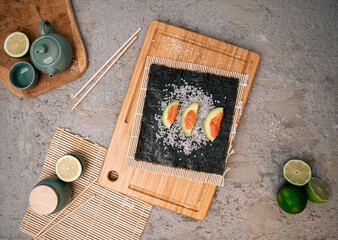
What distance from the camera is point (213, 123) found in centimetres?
125

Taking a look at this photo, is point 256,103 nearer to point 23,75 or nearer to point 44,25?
point 44,25

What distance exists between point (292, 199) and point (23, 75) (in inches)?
64.4

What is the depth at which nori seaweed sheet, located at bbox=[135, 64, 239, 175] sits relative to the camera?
125 cm

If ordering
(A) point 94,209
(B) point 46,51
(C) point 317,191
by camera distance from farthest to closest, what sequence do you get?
(A) point 94,209 < (C) point 317,191 < (B) point 46,51

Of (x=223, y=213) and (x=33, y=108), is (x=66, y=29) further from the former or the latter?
(x=223, y=213)

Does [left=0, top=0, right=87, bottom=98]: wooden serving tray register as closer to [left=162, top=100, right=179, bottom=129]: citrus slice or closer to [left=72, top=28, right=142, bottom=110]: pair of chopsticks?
[left=72, top=28, right=142, bottom=110]: pair of chopsticks

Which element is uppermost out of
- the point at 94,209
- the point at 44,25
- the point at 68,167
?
the point at 44,25

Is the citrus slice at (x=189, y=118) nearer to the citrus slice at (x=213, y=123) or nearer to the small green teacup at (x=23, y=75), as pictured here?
the citrus slice at (x=213, y=123)

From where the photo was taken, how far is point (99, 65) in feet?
Result: 4.58

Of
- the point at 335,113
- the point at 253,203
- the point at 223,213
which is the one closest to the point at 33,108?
the point at 223,213

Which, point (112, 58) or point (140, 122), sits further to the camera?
point (112, 58)

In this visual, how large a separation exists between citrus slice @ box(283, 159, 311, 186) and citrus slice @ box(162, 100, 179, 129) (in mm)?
709

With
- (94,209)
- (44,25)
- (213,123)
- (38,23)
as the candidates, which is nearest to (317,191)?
(213,123)

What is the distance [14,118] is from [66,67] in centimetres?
51
